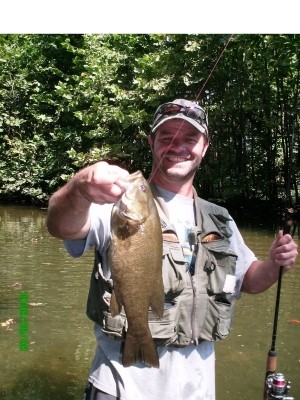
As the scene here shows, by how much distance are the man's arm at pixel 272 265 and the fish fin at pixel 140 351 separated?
87cm

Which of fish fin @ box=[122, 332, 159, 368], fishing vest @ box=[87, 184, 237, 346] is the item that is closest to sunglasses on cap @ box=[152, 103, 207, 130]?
fishing vest @ box=[87, 184, 237, 346]

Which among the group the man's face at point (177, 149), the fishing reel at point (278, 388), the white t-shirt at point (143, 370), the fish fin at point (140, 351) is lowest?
the fishing reel at point (278, 388)

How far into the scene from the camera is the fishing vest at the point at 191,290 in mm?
2379

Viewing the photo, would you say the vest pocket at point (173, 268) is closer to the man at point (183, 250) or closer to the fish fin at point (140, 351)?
the man at point (183, 250)

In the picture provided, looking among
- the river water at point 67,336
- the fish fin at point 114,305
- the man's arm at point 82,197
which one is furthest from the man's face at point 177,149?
the river water at point 67,336

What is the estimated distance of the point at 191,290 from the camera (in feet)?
8.37

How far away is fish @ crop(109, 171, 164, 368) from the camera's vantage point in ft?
6.38

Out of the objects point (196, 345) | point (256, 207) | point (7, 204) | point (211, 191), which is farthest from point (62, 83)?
point (196, 345)

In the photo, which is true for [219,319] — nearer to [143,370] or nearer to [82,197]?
[143,370]

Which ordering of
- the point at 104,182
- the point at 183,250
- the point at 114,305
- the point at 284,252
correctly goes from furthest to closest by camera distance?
1. the point at 284,252
2. the point at 183,250
3. the point at 114,305
4. the point at 104,182

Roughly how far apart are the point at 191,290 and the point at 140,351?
0.46 m

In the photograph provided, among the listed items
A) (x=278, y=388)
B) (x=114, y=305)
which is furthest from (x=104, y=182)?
(x=278, y=388)

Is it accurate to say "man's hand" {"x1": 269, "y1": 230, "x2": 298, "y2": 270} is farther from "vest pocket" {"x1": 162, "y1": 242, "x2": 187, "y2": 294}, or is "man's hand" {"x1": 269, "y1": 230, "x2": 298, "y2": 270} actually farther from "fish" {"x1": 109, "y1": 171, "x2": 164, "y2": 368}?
"fish" {"x1": 109, "y1": 171, "x2": 164, "y2": 368}
